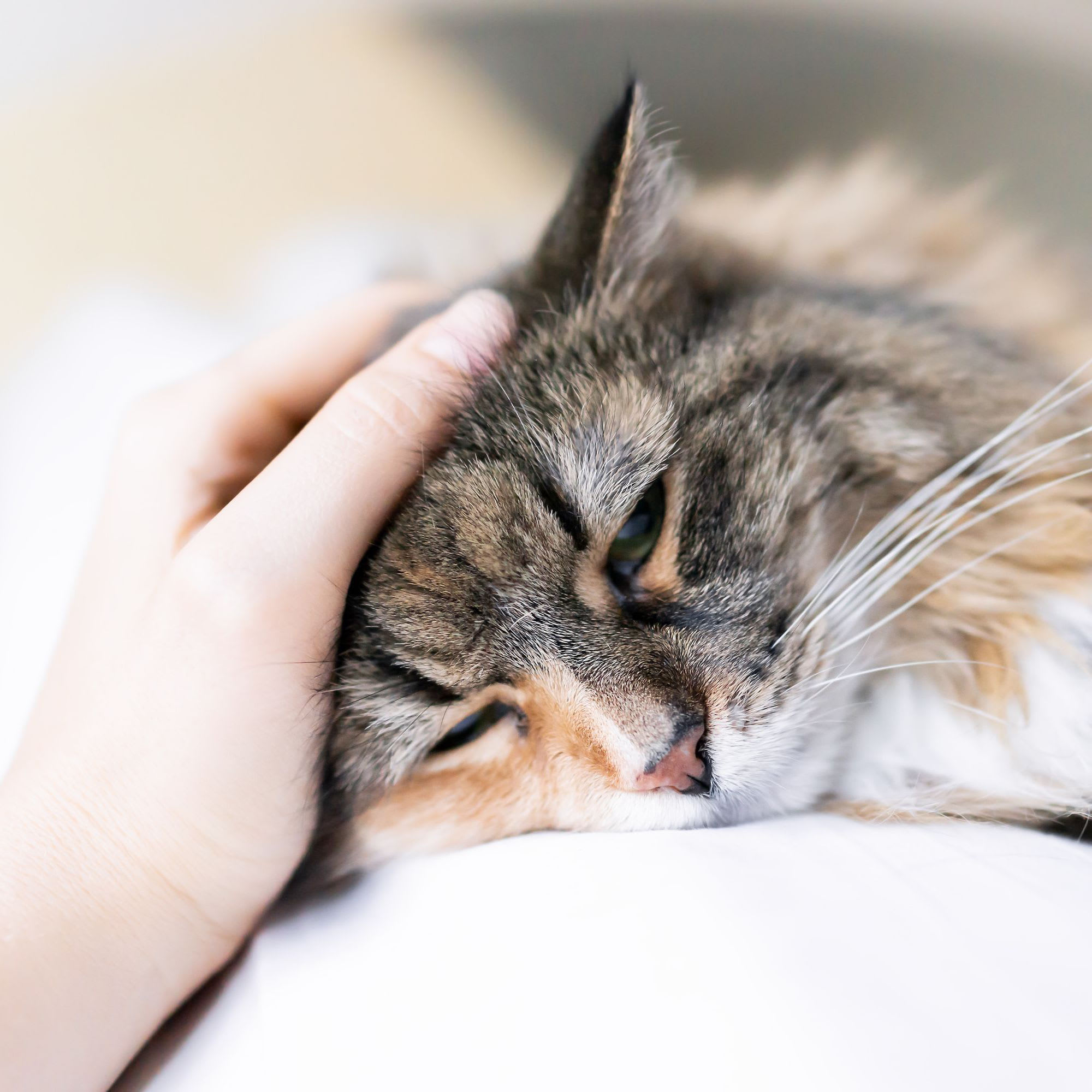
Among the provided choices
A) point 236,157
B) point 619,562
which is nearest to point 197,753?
point 619,562

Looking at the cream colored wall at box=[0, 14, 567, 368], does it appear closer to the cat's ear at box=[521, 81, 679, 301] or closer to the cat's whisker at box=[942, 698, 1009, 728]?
the cat's ear at box=[521, 81, 679, 301]

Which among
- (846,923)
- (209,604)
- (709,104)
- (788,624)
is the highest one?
(709,104)

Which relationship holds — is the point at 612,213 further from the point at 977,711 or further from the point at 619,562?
the point at 977,711

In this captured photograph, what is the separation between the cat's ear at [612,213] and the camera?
37.4 inches

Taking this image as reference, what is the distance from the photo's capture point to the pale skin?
84 centimetres

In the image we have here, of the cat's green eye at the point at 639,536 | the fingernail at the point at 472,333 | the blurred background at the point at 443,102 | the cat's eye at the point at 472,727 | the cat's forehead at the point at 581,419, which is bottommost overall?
the cat's eye at the point at 472,727

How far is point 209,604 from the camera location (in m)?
0.83

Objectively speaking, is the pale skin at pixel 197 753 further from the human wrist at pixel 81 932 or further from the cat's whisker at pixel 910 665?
the cat's whisker at pixel 910 665

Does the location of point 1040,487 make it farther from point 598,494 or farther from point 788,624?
point 598,494

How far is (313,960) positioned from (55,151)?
4.62 feet

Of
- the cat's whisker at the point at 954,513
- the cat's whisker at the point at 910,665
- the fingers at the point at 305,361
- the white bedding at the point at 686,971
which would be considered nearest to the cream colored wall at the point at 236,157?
the fingers at the point at 305,361

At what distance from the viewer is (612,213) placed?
0.99 metres

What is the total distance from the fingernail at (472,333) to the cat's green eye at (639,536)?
10.6 inches

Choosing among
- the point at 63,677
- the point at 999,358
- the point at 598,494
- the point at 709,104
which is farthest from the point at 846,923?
the point at 709,104
